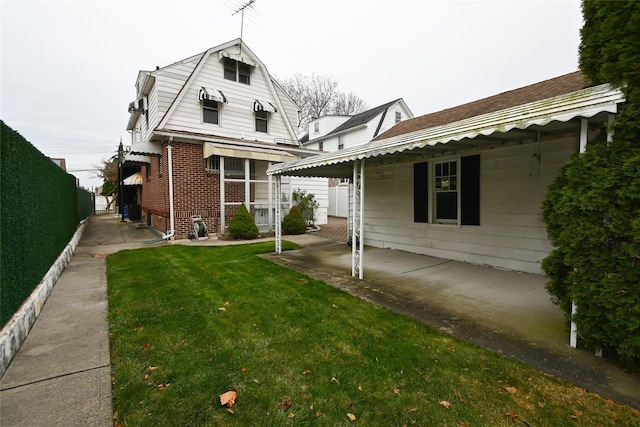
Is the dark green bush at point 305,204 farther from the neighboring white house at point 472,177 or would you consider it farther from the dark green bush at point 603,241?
the dark green bush at point 603,241

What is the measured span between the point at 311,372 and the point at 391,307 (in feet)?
6.30

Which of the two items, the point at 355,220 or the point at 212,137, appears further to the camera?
the point at 212,137

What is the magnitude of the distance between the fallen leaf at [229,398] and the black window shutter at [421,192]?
6.40 meters

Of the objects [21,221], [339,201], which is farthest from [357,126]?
[21,221]

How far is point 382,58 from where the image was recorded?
23.3 meters

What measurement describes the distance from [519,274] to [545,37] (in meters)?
8.49

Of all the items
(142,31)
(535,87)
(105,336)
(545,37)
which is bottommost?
(105,336)

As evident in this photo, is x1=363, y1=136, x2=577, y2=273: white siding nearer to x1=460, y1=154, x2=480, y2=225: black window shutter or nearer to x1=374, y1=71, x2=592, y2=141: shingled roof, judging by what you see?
x1=460, y1=154, x2=480, y2=225: black window shutter

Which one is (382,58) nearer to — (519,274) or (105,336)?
(519,274)

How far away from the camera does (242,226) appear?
427 inches

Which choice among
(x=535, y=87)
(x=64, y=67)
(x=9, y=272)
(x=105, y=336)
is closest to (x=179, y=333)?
(x=105, y=336)

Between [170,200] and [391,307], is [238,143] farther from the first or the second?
[391,307]

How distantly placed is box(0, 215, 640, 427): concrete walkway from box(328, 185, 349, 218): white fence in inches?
541

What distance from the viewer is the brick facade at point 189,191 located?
1070 cm
